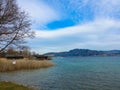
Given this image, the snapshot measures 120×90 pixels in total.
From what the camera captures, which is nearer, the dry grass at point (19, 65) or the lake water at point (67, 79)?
the lake water at point (67, 79)

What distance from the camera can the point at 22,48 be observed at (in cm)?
2283

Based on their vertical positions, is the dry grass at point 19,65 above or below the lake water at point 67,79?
above

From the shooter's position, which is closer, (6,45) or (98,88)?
(6,45)

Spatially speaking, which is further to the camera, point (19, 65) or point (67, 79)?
point (19, 65)

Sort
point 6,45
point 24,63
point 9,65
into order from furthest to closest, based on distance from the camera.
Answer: point 24,63, point 9,65, point 6,45

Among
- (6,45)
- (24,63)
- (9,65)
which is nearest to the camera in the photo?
(6,45)

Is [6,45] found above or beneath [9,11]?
beneath

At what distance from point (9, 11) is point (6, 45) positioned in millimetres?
3113

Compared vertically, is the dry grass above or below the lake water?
above

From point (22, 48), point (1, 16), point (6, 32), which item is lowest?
point (22, 48)

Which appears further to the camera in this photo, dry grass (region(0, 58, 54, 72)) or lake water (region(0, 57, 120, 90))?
dry grass (region(0, 58, 54, 72))

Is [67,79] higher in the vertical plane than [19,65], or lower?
lower

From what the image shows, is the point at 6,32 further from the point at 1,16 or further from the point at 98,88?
the point at 98,88

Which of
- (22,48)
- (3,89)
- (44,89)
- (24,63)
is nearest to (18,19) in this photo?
(22,48)
